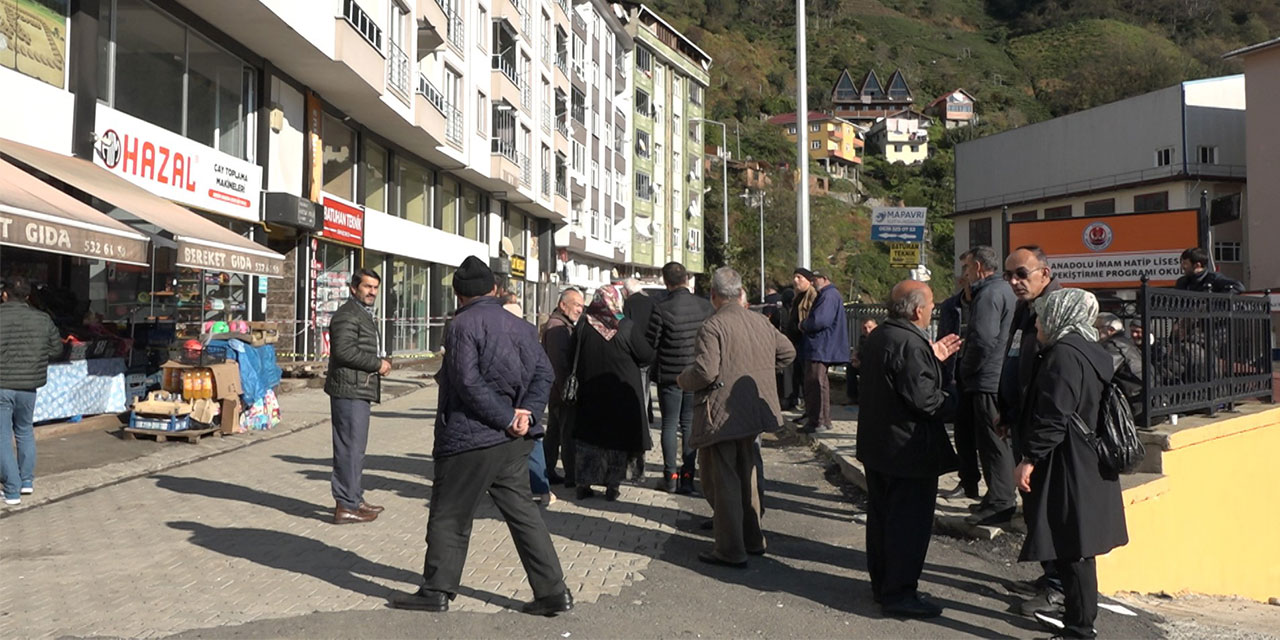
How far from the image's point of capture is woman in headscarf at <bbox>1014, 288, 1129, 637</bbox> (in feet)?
16.6

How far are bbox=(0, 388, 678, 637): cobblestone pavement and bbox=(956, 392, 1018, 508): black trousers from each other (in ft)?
7.72

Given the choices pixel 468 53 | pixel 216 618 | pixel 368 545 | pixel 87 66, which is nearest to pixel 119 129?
pixel 87 66

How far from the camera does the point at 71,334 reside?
39.8 ft

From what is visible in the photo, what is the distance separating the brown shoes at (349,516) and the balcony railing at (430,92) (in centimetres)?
1907

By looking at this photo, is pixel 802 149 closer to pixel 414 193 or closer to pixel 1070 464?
pixel 1070 464

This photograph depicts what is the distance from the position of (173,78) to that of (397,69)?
7785 mm

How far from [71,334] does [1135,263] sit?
15.5 meters

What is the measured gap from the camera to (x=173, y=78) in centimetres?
1653

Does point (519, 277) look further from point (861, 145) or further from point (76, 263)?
point (861, 145)

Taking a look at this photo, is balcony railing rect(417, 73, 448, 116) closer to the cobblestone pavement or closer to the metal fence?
the cobblestone pavement

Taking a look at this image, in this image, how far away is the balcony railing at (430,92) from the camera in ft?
84.8

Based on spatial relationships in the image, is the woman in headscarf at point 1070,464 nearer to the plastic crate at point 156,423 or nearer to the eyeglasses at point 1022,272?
the eyeglasses at point 1022,272

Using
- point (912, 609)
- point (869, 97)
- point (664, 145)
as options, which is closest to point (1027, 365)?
point (912, 609)

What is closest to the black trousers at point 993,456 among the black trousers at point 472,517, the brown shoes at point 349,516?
the black trousers at point 472,517
